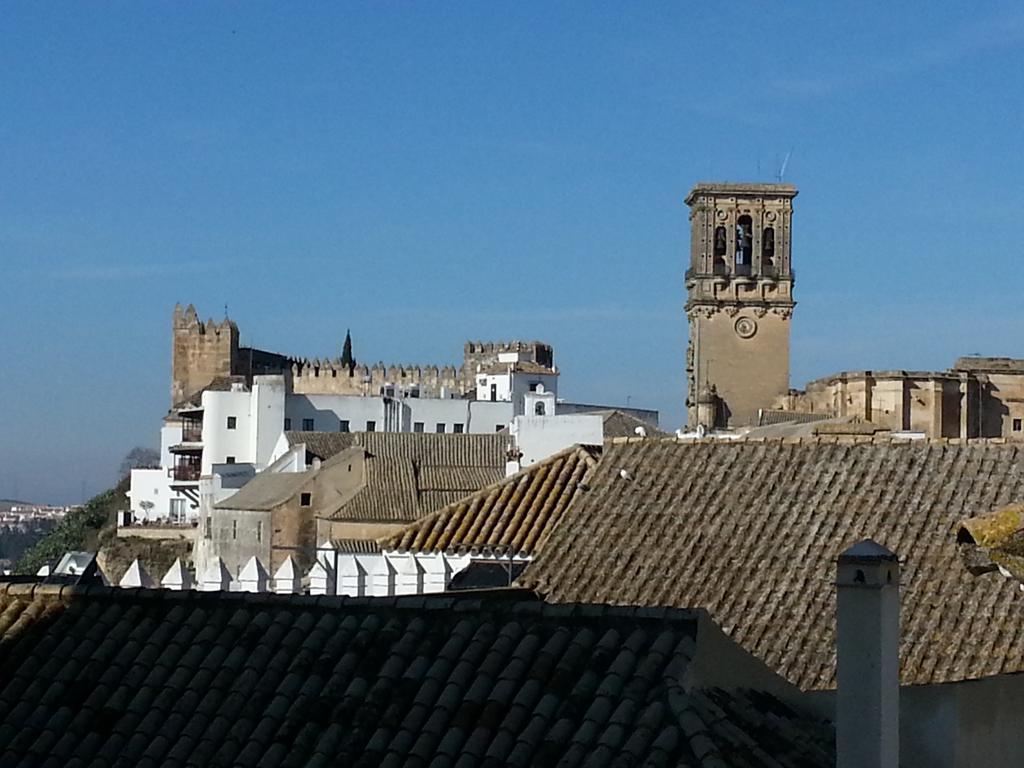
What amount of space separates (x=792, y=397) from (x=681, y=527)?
53707 mm

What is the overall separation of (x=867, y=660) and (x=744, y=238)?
6469cm

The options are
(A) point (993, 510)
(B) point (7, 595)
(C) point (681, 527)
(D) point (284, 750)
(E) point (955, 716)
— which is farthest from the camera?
(C) point (681, 527)

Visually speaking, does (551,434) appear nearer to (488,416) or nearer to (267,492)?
(267,492)

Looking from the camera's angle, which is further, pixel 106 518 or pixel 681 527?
pixel 106 518

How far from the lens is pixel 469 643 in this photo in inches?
362

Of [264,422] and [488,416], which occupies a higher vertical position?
[488,416]

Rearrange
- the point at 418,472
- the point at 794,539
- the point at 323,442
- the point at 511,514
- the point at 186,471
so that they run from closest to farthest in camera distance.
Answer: the point at 794,539
the point at 511,514
the point at 418,472
the point at 323,442
the point at 186,471

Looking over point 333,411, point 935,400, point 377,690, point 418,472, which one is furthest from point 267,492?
point 377,690

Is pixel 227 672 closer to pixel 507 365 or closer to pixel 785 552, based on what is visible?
pixel 785 552

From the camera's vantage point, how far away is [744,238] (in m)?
72.1

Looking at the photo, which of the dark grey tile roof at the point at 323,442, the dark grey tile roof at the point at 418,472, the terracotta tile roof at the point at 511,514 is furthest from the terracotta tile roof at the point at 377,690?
the dark grey tile roof at the point at 323,442

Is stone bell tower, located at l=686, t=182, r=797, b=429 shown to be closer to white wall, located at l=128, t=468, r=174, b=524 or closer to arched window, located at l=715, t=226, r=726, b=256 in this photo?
arched window, located at l=715, t=226, r=726, b=256

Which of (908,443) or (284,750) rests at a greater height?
(908,443)

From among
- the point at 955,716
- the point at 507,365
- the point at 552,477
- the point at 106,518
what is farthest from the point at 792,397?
the point at 955,716
